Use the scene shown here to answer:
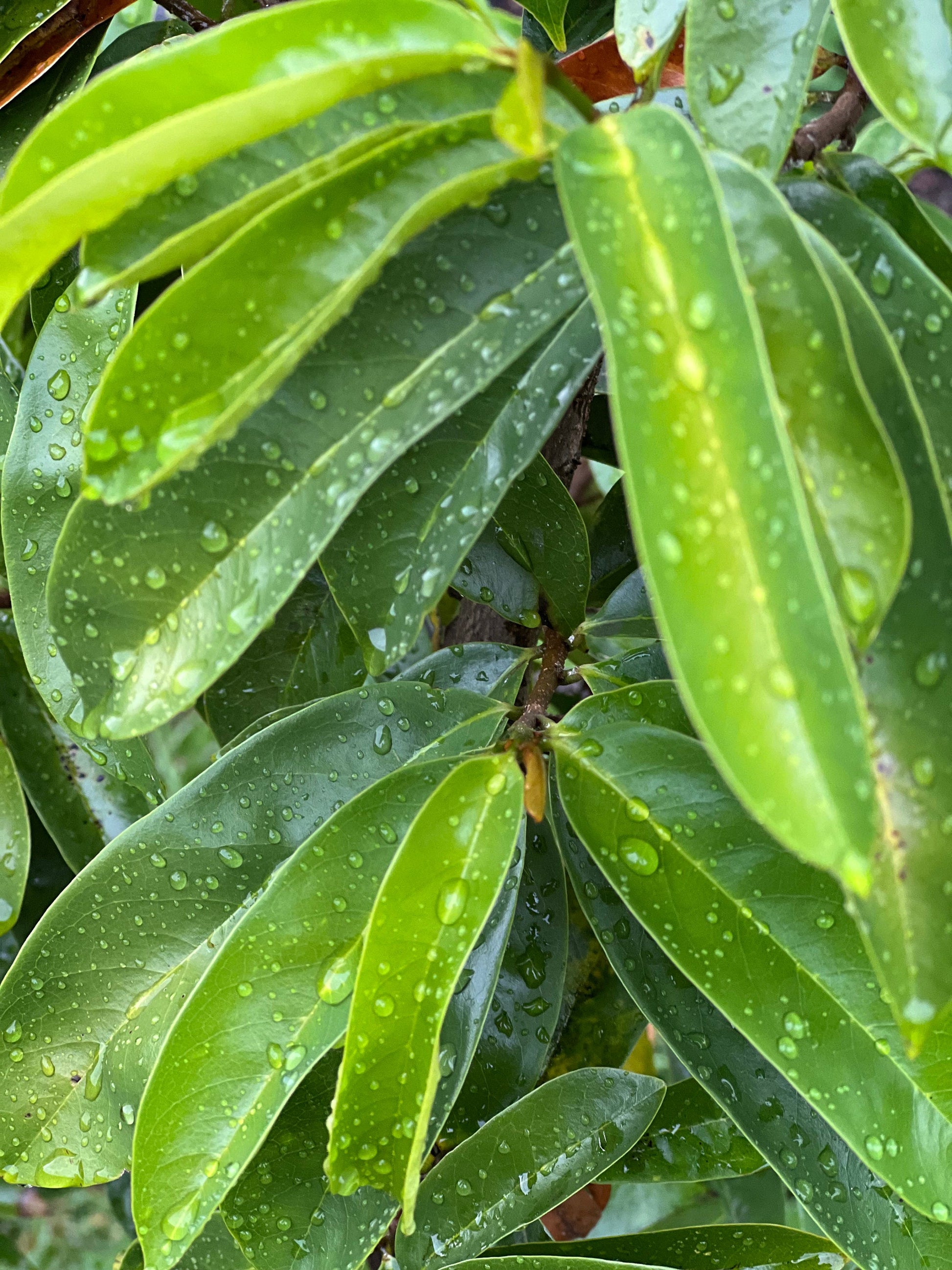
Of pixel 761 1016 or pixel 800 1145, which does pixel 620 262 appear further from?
pixel 800 1145

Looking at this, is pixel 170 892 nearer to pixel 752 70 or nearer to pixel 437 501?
pixel 437 501

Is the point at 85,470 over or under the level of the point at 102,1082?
over

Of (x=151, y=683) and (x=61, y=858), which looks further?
(x=61, y=858)

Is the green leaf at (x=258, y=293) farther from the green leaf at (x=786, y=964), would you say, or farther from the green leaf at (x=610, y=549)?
the green leaf at (x=610, y=549)

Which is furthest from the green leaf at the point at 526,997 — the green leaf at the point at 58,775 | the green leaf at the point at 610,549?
the green leaf at the point at 58,775

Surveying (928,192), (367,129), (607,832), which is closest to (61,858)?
(607,832)

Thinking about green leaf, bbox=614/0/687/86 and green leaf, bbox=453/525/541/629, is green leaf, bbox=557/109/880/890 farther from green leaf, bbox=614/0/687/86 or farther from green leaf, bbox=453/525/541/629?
green leaf, bbox=453/525/541/629

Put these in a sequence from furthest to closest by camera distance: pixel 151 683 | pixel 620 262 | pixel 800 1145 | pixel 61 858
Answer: pixel 61 858 < pixel 800 1145 < pixel 151 683 < pixel 620 262

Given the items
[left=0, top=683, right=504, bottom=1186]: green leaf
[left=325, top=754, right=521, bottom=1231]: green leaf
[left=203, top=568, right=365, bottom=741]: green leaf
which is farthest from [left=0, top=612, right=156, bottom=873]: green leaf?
[left=325, top=754, right=521, bottom=1231]: green leaf
